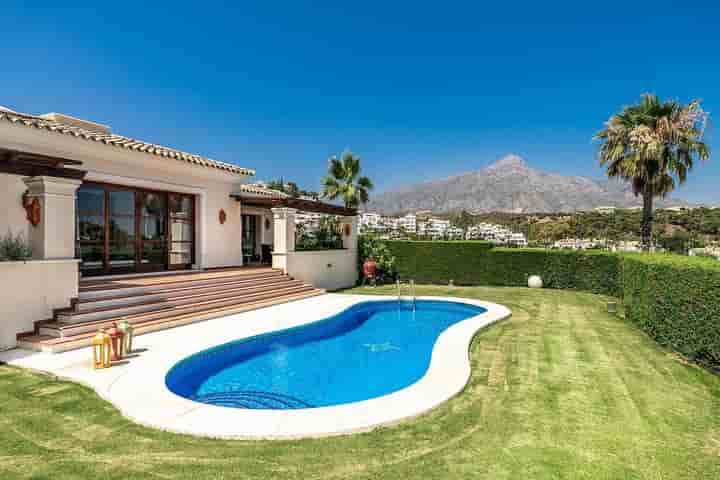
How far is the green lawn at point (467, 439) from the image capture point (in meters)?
3.54

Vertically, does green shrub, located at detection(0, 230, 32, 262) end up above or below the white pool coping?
above

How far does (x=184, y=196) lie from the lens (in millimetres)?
14344

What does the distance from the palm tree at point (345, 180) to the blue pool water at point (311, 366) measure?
11.4 m

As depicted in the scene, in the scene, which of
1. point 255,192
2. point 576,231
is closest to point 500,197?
point 576,231

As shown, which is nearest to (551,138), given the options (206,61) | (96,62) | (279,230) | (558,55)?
(558,55)

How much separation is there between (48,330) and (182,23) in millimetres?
17025

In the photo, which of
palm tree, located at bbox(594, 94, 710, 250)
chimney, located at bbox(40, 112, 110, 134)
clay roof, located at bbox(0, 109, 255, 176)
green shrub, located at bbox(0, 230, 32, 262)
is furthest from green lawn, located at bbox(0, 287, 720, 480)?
palm tree, located at bbox(594, 94, 710, 250)

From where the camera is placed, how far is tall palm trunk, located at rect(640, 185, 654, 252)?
16.5 metres

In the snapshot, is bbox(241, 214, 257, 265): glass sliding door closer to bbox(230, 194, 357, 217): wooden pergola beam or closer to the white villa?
the white villa

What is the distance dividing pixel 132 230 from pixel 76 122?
4674 mm

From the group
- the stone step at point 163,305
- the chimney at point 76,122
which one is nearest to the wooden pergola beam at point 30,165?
the stone step at point 163,305

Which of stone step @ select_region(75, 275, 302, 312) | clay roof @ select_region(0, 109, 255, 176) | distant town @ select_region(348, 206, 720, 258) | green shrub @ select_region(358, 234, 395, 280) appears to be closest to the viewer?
stone step @ select_region(75, 275, 302, 312)

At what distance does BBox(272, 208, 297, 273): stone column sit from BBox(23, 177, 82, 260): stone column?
7564mm

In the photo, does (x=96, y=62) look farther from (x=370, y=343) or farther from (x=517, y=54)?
(x=517, y=54)
